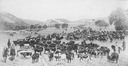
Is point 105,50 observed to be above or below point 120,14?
below

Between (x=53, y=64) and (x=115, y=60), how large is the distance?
453 inches

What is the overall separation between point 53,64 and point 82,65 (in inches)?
182

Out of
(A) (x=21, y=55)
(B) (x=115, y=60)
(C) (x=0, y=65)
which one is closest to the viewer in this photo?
(C) (x=0, y=65)

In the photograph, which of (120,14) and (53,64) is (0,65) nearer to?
(53,64)

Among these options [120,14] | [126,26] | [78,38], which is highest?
[120,14]

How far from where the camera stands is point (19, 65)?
24672 mm

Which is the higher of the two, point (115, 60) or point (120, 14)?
point (120, 14)

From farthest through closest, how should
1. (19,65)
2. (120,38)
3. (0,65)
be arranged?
(120,38)
(19,65)
(0,65)

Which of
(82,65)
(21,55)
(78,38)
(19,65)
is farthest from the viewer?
(78,38)

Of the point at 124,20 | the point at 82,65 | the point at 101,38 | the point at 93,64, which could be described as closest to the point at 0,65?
the point at 82,65

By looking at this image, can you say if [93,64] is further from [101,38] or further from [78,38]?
[78,38]

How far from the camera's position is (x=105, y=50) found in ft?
112

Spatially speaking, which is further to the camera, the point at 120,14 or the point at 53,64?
the point at 120,14

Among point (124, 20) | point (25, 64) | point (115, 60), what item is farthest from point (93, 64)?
point (124, 20)
